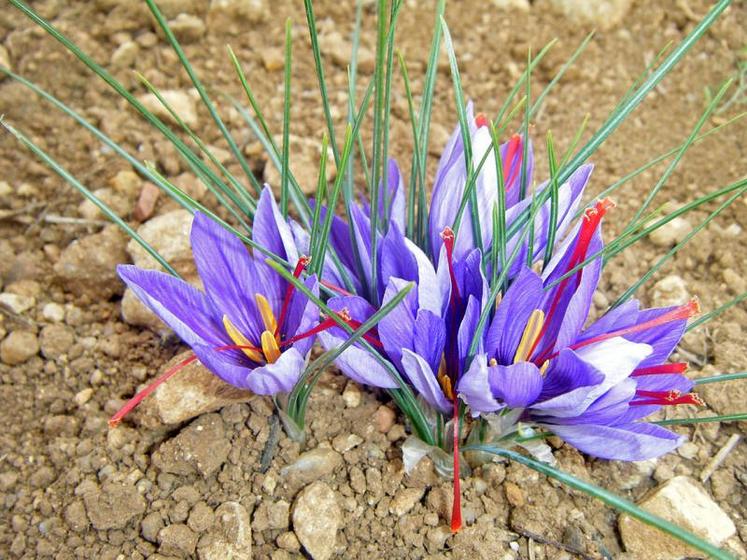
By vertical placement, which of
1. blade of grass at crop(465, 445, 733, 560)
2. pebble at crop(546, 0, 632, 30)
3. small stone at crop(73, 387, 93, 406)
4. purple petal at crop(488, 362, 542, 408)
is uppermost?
pebble at crop(546, 0, 632, 30)

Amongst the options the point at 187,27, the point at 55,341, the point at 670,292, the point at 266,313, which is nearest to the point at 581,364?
the point at 266,313

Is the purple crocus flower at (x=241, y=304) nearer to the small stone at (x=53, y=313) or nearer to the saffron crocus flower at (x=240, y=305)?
the saffron crocus flower at (x=240, y=305)

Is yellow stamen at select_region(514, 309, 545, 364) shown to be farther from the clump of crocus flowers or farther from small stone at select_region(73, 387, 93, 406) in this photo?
small stone at select_region(73, 387, 93, 406)

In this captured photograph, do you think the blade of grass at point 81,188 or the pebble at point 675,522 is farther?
the pebble at point 675,522

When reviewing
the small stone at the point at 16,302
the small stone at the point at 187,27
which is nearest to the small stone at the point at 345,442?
the small stone at the point at 16,302

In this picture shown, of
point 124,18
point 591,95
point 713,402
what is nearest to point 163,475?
point 713,402

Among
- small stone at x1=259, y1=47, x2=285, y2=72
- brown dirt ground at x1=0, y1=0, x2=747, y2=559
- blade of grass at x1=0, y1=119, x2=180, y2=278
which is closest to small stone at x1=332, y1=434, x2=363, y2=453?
brown dirt ground at x1=0, y1=0, x2=747, y2=559
